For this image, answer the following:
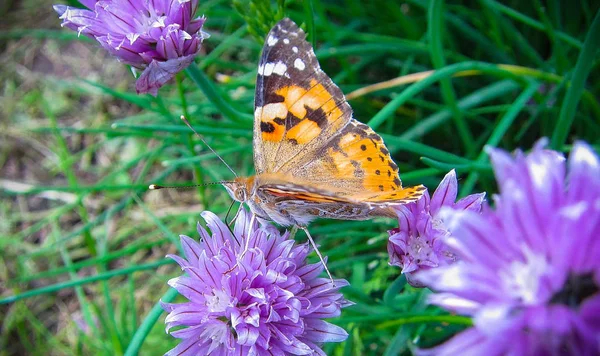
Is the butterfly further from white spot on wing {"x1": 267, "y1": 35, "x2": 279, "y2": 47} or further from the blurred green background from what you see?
the blurred green background

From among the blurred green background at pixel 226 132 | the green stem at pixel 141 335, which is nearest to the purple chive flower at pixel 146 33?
the blurred green background at pixel 226 132

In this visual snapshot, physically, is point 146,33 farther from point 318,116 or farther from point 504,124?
point 504,124

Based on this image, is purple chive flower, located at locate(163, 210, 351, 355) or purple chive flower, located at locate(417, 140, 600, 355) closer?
purple chive flower, located at locate(417, 140, 600, 355)

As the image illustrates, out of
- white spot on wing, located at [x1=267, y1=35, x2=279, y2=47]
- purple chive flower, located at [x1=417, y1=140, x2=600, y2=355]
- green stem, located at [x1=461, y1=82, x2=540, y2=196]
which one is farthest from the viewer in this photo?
green stem, located at [x1=461, y1=82, x2=540, y2=196]

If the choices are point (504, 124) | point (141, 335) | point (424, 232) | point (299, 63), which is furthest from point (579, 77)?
point (141, 335)

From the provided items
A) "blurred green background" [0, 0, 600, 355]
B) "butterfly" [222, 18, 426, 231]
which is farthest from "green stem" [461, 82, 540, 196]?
"butterfly" [222, 18, 426, 231]

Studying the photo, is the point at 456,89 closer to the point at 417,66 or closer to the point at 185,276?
the point at 417,66

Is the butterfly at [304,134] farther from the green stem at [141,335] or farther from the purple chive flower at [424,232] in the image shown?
the green stem at [141,335]
